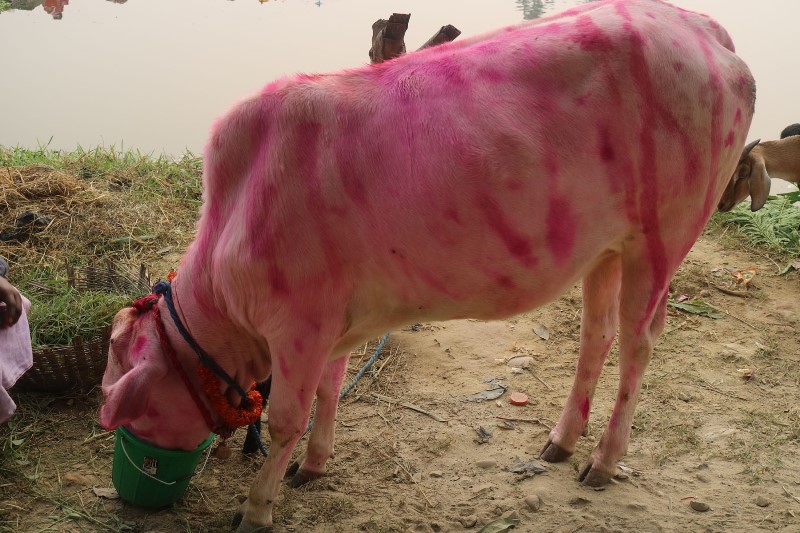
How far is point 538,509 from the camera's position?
122 inches

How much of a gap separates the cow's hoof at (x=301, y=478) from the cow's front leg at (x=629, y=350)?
1.15 m

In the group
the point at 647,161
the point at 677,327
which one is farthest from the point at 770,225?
the point at 647,161

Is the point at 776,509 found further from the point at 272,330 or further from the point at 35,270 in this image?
the point at 35,270

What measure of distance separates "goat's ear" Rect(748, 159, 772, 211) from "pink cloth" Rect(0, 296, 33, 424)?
11.4ft

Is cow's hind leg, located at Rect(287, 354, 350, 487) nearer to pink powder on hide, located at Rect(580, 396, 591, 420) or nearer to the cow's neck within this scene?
the cow's neck

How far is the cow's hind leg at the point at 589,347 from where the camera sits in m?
3.38

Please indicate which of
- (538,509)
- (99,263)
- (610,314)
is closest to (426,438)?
(538,509)

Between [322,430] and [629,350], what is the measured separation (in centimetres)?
132

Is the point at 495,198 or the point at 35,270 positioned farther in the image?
the point at 35,270

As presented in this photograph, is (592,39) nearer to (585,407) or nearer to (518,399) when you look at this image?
(585,407)

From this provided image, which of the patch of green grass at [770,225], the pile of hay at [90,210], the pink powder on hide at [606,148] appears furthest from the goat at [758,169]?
the pile of hay at [90,210]

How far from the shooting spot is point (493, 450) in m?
3.54

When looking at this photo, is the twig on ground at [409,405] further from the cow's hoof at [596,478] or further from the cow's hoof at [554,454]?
the cow's hoof at [596,478]

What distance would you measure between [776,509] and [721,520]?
0.83 feet
